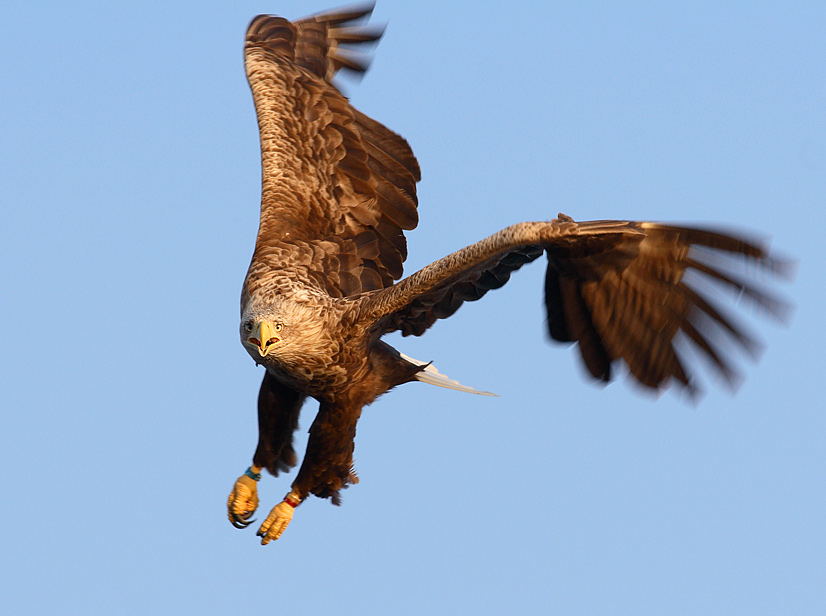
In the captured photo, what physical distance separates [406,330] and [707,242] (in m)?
2.20

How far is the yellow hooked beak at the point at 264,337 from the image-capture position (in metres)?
8.00

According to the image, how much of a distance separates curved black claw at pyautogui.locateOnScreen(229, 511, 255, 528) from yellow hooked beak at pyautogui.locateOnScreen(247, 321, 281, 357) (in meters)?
1.68

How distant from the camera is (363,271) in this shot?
9.31m

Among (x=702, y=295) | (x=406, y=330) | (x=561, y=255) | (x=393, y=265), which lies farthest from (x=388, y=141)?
(x=702, y=295)

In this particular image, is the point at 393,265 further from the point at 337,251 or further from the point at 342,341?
the point at 342,341

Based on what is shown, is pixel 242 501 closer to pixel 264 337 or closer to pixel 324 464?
pixel 324 464

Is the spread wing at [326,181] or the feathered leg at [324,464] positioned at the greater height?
the spread wing at [326,181]

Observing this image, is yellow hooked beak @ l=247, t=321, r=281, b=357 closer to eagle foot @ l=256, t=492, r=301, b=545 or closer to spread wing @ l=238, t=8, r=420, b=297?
spread wing @ l=238, t=8, r=420, b=297

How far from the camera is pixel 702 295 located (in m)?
7.62

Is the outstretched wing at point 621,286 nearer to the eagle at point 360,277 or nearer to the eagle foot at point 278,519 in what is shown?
the eagle at point 360,277

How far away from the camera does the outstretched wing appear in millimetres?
7484

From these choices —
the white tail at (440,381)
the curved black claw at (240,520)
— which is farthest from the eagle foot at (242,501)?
the white tail at (440,381)

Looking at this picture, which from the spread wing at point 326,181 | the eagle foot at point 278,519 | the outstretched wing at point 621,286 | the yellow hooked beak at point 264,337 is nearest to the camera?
the outstretched wing at point 621,286

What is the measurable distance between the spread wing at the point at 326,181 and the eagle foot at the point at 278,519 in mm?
1394
